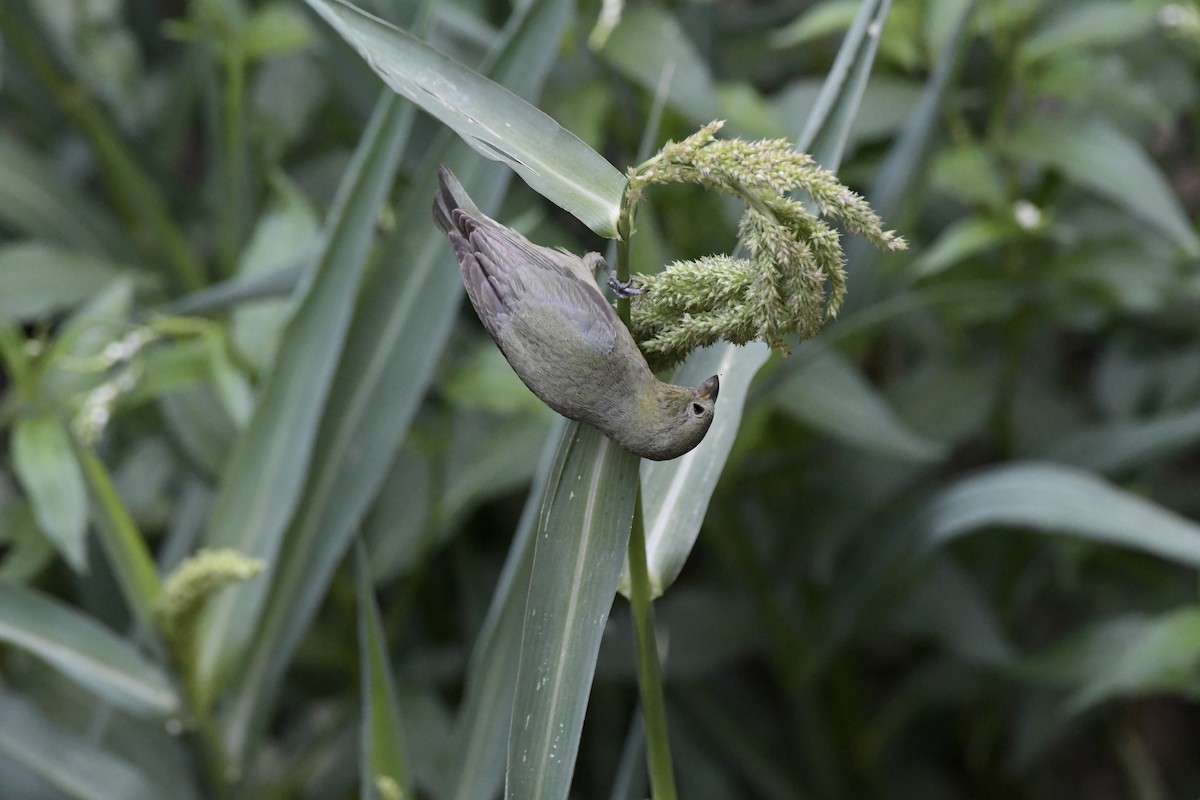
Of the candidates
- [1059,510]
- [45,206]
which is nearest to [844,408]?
[1059,510]

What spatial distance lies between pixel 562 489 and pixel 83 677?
459 millimetres

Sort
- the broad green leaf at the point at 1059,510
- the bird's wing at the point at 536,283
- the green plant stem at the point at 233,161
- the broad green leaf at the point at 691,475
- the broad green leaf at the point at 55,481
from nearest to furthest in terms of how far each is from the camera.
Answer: the bird's wing at the point at 536,283 → the broad green leaf at the point at 691,475 → the broad green leaf at the point at 55,481 → the broad green leaf at the point at 1059,510 → the green plant stem at the point at 233,161

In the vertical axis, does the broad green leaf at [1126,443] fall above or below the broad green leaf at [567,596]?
above

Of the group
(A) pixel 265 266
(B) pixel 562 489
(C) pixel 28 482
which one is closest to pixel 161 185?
(A) pixel 265 266

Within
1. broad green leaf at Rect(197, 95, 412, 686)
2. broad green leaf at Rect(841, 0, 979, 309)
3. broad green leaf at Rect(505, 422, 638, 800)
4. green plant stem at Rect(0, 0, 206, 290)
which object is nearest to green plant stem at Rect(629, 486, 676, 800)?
broad green leaf at Rect(505, 422, 638, 800)

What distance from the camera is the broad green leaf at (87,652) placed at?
74 cm

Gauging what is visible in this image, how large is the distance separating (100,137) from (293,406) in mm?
541

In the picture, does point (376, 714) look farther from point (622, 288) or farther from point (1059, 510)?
point (1059, 510)

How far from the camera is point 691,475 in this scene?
0.57 metres

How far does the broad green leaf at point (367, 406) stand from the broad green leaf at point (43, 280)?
41cm

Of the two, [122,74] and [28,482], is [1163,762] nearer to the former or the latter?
[28,482]

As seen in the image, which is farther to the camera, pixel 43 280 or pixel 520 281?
pixel 43 280

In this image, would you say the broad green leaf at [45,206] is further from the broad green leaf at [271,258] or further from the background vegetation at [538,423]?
the broad green leaf at [271,258]

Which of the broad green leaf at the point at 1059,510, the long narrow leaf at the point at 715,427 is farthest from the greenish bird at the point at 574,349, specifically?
the broad green leaf at the point at 1059,510
